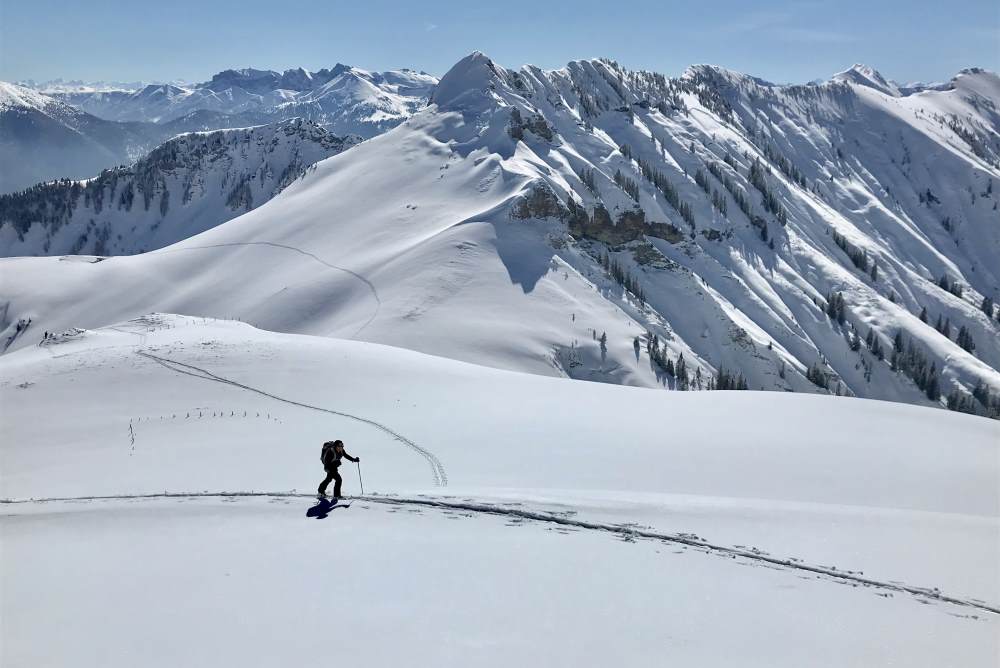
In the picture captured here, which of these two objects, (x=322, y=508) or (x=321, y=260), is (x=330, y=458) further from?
(x=321, y=260)

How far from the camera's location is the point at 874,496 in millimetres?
16375

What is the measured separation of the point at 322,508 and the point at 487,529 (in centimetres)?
350

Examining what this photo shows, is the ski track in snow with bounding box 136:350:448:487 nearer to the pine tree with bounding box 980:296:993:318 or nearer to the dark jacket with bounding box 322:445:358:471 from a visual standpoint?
the dark jacket with bounding box 322:445:358:471

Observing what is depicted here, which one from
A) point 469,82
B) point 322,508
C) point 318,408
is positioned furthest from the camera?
point 469,82

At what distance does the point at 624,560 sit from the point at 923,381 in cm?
12133

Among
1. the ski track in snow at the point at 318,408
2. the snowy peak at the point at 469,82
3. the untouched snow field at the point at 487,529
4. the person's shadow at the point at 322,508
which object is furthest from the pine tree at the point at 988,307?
the person's shadow at the point at 322,508

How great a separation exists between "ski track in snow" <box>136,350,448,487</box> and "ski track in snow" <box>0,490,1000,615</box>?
2139mm

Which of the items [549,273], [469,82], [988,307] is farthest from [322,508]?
[988,307]

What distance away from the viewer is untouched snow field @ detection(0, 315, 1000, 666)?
8.84 metres

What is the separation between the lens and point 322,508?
13602 mm

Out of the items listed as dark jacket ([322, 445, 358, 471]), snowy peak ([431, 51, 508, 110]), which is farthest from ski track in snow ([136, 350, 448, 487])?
snowy peak ([431, 51, 508, 110])

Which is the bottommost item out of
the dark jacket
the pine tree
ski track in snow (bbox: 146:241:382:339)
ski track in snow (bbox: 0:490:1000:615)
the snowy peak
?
ski track in snow (bbox: 0:490:1000:615)

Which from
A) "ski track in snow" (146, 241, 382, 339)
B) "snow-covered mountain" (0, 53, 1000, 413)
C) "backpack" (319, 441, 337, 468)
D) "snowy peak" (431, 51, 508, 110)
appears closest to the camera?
"backpack" (319, 441, 337, 468)

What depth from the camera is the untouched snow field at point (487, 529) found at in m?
8.84
